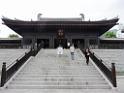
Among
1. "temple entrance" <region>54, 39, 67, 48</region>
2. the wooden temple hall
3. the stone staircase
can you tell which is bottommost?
the stone staircase

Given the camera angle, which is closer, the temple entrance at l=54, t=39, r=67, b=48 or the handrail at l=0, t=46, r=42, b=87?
the handrail at l=0, t=46, r=42, b=87

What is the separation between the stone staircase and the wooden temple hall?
42.8ft

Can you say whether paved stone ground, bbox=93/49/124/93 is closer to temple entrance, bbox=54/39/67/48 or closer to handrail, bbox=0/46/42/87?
handrail, bbox=0/46/42/87

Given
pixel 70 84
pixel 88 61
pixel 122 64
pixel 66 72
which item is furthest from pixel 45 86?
pixel 122 64

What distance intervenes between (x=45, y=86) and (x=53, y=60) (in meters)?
5.93

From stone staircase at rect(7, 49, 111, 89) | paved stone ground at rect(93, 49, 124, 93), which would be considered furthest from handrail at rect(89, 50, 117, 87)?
paved stone ground at rect(93, 49, 124, 93)

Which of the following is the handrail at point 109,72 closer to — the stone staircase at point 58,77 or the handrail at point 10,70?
the stone staircase at point 58,77

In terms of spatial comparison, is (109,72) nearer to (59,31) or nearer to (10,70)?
(10,70)

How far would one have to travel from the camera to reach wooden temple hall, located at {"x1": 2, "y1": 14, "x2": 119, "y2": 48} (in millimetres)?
28359

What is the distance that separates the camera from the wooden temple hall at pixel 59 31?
28359 millimetres

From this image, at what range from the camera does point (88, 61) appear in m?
15.5

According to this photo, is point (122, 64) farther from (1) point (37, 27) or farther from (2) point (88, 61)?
(1) point (37, 27)

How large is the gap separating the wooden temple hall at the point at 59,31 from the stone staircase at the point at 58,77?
13047 mm

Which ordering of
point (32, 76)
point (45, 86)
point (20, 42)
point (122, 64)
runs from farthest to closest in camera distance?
point (20, 42)
point (122, 64)
point (32, 76)
point (45, 86)
